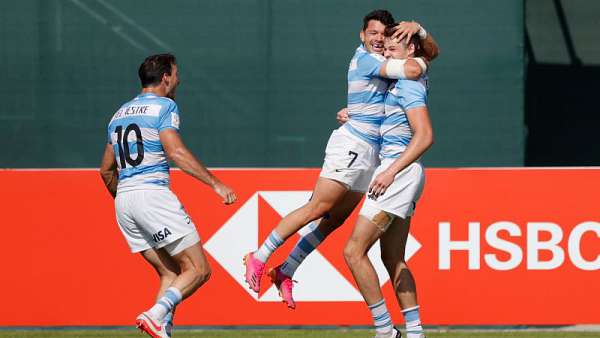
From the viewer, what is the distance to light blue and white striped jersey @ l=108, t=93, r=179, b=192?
794 cm

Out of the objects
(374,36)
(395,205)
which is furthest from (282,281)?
(374,36)

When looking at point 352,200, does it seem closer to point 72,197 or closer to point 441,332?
point 441,332

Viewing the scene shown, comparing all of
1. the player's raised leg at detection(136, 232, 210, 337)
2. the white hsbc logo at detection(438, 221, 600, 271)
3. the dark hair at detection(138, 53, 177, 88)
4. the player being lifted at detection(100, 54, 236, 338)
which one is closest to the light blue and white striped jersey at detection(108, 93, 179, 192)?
the player being lifted at detection(100, 54, 236, 338)

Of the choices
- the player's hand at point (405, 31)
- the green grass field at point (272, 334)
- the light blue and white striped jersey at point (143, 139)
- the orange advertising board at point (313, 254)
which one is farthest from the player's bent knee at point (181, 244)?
the orange advertising board at point (313, 254)

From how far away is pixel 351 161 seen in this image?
26.9 feet

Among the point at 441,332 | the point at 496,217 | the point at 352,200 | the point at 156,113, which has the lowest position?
the point at 441,332

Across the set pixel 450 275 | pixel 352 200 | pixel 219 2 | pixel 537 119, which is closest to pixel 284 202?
pixel 450 275

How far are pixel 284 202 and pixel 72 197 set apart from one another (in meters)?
1.74

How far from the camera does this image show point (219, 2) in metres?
12.6

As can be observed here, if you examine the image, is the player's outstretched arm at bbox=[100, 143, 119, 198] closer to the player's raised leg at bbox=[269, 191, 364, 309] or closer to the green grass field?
the player's raised leg at bbox=[269, 191, 364, 309]

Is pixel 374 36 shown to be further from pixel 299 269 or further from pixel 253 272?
pixel 299 269

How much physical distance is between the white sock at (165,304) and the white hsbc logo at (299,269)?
2.49 m

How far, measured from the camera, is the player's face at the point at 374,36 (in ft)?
27.3

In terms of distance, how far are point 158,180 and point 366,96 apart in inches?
56.0
